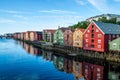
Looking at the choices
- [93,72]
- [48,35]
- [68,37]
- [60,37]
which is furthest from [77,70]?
[48,35]

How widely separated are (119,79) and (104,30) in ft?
105

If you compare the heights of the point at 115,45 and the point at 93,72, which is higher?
the point at 115,45

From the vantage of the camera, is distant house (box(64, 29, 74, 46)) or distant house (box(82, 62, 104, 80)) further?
distant house (box(64, 29, 74, 46))

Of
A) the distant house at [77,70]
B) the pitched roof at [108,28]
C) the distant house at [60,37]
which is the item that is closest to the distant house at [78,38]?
the pitched roof at [108,28]

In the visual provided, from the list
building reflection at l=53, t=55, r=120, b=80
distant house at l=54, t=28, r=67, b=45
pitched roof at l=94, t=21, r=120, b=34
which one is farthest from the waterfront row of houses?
distant house at l=54, t=28, r=67, b=45

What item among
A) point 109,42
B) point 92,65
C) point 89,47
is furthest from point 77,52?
point 92,65

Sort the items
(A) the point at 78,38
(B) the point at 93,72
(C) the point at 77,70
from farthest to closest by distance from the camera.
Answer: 1. (A) the point at 78,38
2. (C) the point at 77,70
3. (B) the point at 93,72

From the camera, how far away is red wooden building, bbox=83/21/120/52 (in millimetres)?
71812

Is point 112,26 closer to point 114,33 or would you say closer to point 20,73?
point 114,33

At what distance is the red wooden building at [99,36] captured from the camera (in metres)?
71.8

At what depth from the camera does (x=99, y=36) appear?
73688mm

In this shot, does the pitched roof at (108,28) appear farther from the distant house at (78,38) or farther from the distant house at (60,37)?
the distant house at (60,37)

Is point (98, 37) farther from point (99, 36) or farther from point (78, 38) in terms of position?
point (78, 38)

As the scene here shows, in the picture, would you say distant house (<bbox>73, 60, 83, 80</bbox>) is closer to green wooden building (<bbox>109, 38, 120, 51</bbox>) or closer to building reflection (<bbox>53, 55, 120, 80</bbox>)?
building reflection (<bbox>53, 55, 120, 80</bbox>)
